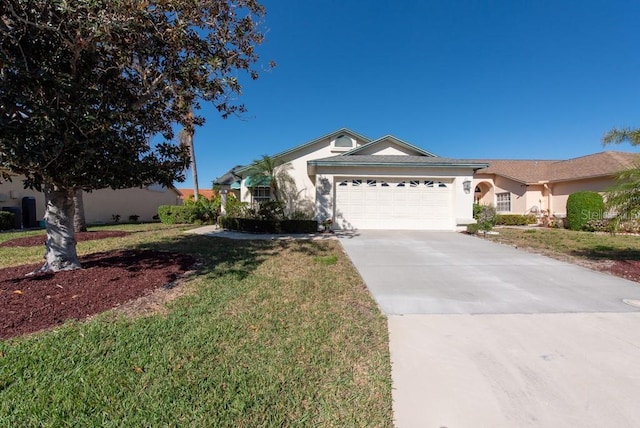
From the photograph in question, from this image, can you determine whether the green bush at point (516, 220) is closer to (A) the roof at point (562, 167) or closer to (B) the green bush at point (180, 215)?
(A) the roof at point (562, 167)

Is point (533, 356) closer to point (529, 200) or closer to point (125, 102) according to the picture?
point (125, 102)

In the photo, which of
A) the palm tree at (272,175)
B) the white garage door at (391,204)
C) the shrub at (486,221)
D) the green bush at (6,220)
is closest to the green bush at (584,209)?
the shrub at (486,221)

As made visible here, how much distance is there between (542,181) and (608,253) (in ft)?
41.5

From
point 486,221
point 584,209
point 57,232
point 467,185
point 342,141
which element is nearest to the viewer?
point 57,232

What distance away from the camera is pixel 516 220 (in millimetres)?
19344

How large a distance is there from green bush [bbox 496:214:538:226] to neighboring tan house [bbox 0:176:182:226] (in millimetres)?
21209

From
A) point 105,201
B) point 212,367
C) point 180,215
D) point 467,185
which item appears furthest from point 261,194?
point 212,367

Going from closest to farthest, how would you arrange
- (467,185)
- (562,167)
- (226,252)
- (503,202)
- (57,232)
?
(57,232) < (226,252) < (467,185) < (562,167) < (503,202)

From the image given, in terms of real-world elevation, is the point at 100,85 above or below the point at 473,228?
above

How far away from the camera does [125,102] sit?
559cm

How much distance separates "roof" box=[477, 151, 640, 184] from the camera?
1667cm

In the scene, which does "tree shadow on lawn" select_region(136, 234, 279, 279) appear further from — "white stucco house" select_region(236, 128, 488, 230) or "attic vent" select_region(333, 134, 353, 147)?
"attic vent" select_region(333, 134, 353, 147)

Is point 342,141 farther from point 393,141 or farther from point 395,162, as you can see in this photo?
point 395,162

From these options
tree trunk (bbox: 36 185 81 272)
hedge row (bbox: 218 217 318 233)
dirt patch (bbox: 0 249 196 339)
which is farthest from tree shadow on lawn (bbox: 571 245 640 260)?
tree trunk (bbox: 36 185 81 272)
